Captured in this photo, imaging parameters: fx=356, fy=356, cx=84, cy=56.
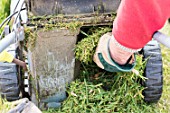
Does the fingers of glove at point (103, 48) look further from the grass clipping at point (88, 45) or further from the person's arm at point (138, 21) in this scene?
the person's arm at point (138, 21)

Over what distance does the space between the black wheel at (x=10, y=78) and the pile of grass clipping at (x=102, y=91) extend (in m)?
0.28

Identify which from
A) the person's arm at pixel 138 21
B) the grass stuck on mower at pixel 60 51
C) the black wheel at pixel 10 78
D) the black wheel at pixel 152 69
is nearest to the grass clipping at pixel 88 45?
the grass stuck on mower at pixel 60 51

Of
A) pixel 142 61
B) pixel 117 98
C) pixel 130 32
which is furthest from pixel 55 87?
pixel 130 32

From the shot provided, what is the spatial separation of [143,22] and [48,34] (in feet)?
3.37

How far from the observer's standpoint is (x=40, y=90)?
2.37m

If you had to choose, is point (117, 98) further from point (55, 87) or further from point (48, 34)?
Result: point (48, 34)

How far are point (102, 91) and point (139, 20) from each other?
3.99 feet

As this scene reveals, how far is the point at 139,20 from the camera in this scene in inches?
45.1

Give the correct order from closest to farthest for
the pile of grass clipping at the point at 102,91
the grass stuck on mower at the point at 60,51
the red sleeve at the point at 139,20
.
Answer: the red sleeve at the point at 139,20, the grass stuck on mower at the point at 60,51, the pile of grass clipping at the point at 102,91

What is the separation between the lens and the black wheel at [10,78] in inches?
93.4

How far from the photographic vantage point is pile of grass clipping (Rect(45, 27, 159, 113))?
228cm

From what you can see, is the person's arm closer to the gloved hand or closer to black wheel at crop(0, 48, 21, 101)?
the gloved hand

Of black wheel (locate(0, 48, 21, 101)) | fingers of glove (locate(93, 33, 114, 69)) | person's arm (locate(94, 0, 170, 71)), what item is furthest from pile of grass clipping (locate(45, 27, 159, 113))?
person's arm (locate(94, 0, 170, 71))

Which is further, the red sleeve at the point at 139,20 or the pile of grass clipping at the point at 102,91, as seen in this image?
the pile of grass clipping at the point at 102,91
